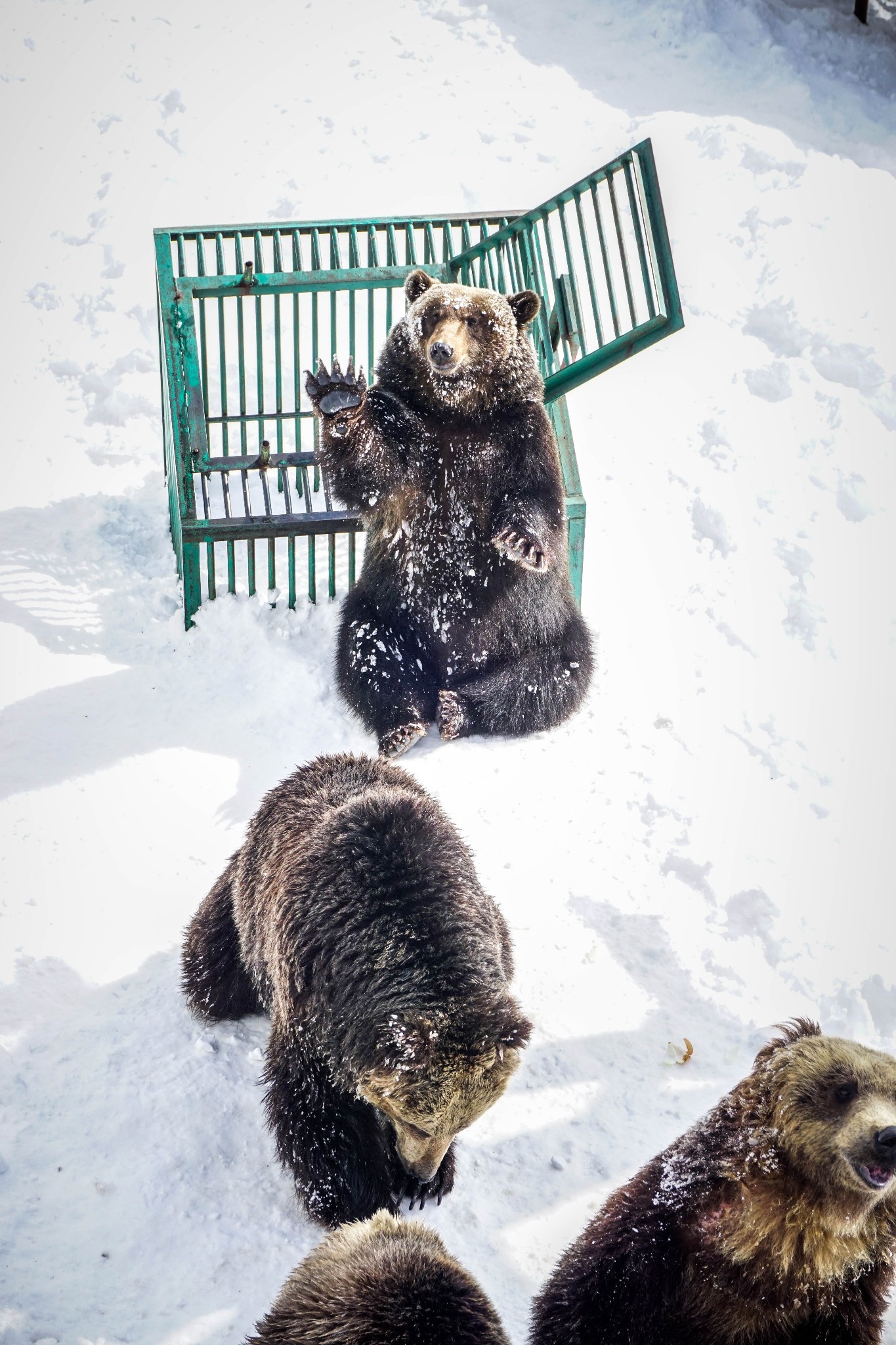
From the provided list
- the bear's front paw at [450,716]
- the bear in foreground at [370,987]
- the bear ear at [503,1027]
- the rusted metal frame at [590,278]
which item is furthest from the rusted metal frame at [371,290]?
the bear ear at [503,1027]

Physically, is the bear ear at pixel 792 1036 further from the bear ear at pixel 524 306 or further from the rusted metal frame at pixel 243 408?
the rusted metal frame at pixel 243 408

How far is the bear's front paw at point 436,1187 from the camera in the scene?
4477 mm

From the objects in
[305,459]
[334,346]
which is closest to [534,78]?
[334,346]

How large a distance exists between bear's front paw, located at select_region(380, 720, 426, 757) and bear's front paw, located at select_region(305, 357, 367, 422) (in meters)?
1.56

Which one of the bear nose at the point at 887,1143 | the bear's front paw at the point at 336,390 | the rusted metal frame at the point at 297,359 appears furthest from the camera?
the rusted metal frame at the point at 297,359

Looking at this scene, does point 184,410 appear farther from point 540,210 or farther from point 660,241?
point 660,241

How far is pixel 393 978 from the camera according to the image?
159 inches

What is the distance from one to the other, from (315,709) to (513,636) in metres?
1.21

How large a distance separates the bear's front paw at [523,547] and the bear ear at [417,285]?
1.26m

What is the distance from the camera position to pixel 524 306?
620cm

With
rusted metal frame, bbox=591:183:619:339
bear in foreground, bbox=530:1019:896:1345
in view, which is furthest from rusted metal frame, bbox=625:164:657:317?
bear in foreground, bbox=530:1019:896:1345

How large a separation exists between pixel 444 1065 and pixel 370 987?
38cm

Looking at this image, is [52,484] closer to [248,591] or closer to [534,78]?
[248,591]

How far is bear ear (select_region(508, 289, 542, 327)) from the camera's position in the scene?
616cm
